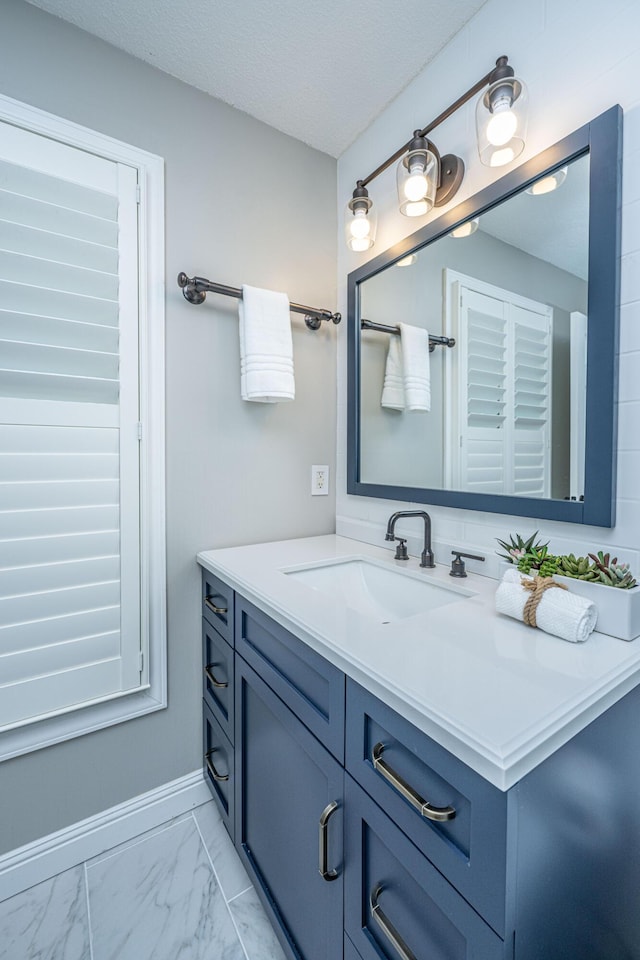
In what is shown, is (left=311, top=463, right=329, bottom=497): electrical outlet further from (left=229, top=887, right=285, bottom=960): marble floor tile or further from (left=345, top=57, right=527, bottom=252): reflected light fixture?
(left=229, top=887, right=285, bottom=960): marble floor tile

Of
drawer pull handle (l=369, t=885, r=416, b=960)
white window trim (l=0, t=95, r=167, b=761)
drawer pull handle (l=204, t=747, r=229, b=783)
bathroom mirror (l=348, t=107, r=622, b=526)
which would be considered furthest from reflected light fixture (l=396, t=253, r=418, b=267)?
drawer pull handle (l=204, t=747, r=229, b=783)

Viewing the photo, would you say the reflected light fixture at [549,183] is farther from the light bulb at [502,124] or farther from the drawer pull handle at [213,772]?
the drawer pull handle at [213,772]

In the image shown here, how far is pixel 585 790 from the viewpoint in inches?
25.4

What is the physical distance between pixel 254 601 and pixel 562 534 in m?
0.77

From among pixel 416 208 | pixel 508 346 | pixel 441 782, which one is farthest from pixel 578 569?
pixel 416 208

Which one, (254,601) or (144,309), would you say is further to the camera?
(144,309)

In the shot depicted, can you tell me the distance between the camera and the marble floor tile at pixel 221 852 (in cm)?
121

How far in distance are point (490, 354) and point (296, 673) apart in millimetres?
988

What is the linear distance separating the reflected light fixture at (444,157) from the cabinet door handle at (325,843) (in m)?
1.50

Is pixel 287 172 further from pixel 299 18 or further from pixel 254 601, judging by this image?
pixel 254 601

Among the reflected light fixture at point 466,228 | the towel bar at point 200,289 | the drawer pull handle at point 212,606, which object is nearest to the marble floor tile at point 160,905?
the drawer pull handle at point 212,606

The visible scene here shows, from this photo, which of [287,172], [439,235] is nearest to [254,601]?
[439,235]

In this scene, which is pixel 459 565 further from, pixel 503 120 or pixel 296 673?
pixel 503 120

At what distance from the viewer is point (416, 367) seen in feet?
4.72
